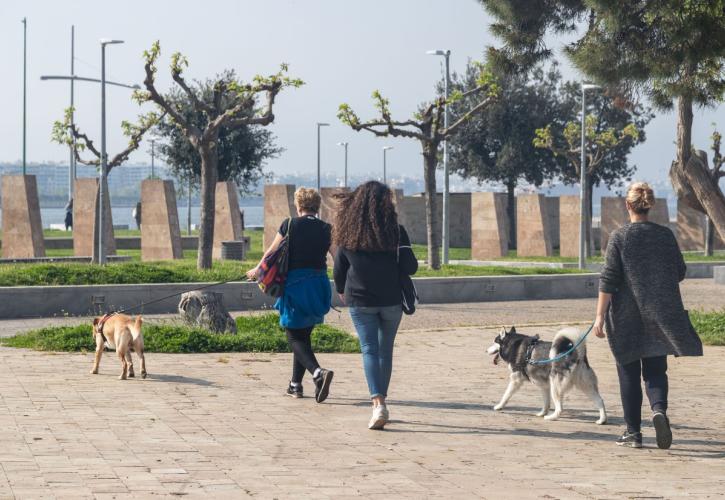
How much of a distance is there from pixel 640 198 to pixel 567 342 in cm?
132

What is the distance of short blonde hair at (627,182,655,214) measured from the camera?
8.46 meters

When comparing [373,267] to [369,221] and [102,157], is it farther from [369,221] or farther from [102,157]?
[102,157]

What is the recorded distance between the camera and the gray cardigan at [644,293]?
8375 millimetres

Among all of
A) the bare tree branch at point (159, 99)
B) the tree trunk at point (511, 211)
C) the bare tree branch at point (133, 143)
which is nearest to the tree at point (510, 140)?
the tree trunk at point (511, 211)

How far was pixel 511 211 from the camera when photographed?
56.1m

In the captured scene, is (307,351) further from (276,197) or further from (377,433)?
(276,197)

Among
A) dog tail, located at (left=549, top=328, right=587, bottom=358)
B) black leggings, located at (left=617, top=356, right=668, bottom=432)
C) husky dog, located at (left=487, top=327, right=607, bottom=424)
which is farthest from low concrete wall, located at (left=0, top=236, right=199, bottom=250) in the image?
black leggings, located at (left=617, top=356, right=668, bottom=432)

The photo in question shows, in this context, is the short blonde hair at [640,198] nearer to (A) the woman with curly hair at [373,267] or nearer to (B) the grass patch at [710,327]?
(A) the woman with curly hair at [373,267]

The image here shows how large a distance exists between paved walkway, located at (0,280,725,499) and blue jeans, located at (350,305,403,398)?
1.20 ft

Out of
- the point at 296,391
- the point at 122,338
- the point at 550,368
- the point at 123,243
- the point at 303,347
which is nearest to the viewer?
the point at 550,368

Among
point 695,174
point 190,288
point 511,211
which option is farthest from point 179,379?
point 511,211

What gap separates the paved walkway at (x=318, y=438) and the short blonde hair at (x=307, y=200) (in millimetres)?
1545

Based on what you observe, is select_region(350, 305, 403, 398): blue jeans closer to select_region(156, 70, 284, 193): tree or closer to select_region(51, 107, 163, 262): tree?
select_region(51, 107, 163, 262): tree

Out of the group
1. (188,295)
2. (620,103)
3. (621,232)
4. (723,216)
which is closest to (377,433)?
(621,232)
